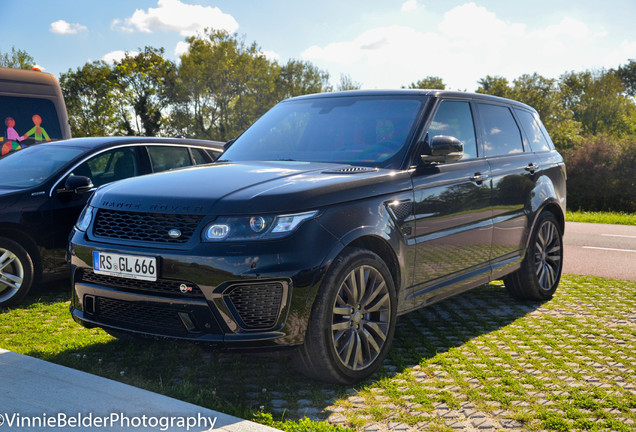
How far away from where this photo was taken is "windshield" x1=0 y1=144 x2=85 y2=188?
21.8 feet

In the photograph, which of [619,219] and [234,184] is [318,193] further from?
[619,219]

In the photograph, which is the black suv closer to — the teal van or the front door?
the front door

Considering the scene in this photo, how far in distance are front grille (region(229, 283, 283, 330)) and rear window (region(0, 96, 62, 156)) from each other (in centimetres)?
755

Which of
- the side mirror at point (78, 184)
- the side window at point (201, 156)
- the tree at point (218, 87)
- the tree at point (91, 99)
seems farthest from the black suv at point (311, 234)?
the tree at point (218, 87)

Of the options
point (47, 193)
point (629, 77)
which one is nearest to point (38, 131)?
point (47, 193)

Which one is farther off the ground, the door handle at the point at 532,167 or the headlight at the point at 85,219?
the door handle at the point at 532,167

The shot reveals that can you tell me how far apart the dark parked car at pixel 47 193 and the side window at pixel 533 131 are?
4.15 m

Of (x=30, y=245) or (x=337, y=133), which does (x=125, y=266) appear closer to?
(x=337, y=133)

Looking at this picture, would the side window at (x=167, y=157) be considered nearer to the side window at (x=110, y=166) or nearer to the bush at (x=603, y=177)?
the side window at (x=110, y=166)

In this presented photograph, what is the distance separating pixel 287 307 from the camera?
367 centimetres

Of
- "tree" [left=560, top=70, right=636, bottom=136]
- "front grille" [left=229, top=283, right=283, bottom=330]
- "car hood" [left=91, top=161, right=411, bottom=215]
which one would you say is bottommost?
"front grille" [left=229, top=283, right=283, bottom=330]

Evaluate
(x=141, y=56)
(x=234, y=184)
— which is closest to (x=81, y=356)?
(x=234, y=184)

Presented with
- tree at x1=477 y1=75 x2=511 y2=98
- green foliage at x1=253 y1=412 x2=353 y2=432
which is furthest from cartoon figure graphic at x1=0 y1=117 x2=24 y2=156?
tree at x1=477 y1=75 x2=511 y2=98

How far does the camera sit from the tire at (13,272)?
6172 millimetres
